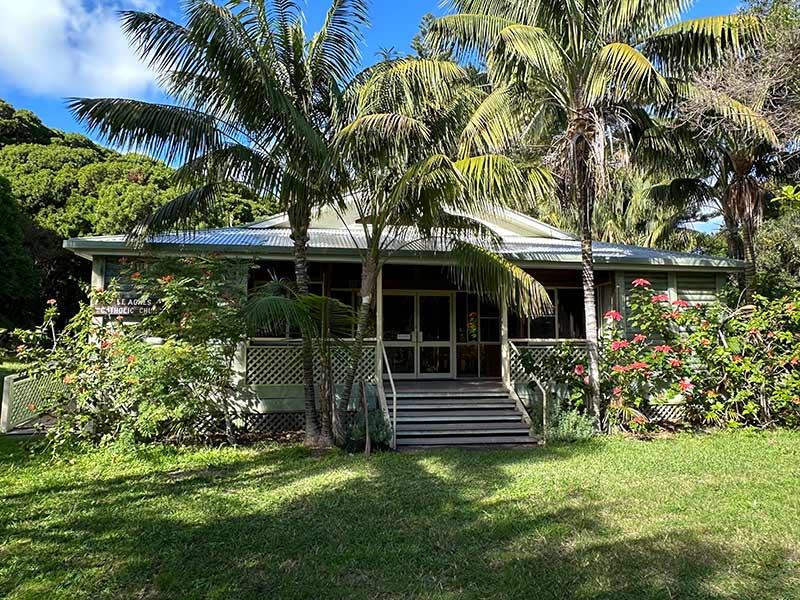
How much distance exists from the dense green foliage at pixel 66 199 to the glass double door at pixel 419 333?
10.1 meters

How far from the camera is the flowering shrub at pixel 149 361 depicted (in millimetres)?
7648

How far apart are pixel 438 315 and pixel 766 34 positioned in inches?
315

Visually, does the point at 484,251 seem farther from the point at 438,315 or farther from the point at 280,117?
the point at 438,315

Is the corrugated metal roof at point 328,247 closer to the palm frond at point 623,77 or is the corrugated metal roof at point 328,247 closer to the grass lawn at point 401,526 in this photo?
the palm frond at point 623,77

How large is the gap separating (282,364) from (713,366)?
310 inches

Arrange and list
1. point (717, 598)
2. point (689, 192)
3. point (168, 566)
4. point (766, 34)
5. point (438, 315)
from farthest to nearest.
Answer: point (689, 192)
point (438, 315)
point (766, 34)
point (168, 566)
point (717, 598)

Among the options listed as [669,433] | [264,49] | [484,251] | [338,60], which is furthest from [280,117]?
[669,433]

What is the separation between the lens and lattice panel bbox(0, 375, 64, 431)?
836 centimetres

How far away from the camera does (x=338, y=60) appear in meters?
8.40

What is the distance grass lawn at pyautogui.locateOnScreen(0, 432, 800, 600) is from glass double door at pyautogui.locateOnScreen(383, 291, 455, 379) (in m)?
4.79

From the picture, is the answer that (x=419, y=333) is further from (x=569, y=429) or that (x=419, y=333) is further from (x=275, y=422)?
(x=569, y=429)

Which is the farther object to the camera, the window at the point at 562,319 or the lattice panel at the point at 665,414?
the window at the point at 562,319

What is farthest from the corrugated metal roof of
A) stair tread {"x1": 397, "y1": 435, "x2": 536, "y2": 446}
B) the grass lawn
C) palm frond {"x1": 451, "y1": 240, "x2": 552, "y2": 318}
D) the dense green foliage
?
the dense green foliage

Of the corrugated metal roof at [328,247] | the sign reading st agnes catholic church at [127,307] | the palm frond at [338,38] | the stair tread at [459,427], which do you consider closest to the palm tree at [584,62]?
the corrugated metal roof at [328,247]
